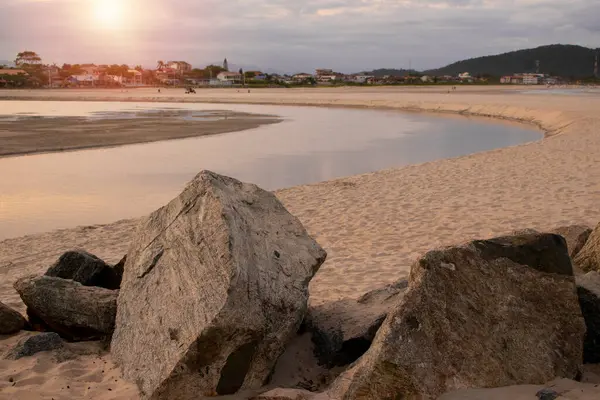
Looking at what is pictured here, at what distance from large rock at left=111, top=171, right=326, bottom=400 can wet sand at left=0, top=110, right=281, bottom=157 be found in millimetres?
23054

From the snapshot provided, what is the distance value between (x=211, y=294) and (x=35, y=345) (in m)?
2.28

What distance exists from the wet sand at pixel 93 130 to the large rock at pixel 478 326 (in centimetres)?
2500

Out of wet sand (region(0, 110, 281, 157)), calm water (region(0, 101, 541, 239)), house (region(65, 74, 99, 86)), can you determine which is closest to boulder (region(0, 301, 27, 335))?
calm water (region(0, 101, 541, 239))

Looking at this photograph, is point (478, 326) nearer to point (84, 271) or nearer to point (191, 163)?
point (84, 271)

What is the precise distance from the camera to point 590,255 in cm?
599

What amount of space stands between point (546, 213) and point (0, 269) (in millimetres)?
9962

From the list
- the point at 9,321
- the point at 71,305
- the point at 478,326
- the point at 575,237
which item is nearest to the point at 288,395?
the point at 478,326

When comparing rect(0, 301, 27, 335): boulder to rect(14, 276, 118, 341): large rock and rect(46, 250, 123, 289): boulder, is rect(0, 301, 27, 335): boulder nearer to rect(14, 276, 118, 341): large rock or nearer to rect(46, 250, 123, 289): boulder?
rect(14, 276, 118, 341): large rock

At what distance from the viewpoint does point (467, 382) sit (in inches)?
163

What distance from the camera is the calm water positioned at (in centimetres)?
1588

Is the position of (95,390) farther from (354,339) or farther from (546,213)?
(546,213)

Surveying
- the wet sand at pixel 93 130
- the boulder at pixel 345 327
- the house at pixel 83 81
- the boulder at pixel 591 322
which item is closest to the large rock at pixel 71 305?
the boulder at pixel 345 327

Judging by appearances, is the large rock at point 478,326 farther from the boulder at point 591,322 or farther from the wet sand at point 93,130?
the wet sand at point 93,130

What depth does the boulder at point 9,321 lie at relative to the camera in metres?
6.16
